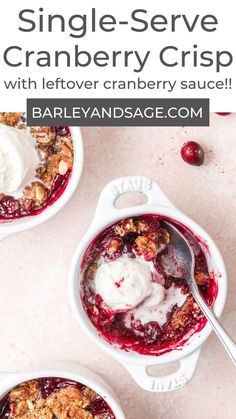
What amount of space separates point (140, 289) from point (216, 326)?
212mm

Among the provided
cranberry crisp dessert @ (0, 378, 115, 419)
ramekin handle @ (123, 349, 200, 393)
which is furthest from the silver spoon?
cranberry crisp dessert @ (0, 378, 115, 419)

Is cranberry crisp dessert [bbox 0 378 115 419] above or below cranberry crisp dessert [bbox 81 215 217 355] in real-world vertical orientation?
below

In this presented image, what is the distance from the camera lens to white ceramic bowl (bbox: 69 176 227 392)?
5.49 feet

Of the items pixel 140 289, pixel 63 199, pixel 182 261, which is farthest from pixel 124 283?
pixel 63 199

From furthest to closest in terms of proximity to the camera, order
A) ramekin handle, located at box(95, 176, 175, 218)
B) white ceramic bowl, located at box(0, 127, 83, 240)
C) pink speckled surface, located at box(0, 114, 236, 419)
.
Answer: pink speckled surface, located at box(0, 114, 236, 419), white ceramic bowl, located at box(0, 127, 83, 240), ramekin handle, located at box(95, 176, 175, 218)

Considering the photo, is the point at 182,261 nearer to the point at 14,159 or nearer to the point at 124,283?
the point at 124,283

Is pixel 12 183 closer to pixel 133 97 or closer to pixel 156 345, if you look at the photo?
pixel 133 97

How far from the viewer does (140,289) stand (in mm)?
1800

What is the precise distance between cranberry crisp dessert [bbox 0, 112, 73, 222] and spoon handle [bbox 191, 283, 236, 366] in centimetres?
44

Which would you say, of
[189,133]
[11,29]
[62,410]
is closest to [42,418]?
[62,410]

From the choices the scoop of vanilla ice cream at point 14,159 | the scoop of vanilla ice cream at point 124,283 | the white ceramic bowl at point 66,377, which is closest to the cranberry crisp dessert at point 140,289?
the scoop of vanilla ice cream at point 124,283

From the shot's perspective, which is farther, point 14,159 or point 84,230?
point 84,230

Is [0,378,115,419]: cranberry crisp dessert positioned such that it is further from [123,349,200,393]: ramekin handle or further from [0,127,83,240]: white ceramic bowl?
[0,127,83,240]: white ceramic bowl

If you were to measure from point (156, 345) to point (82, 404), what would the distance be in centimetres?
25
